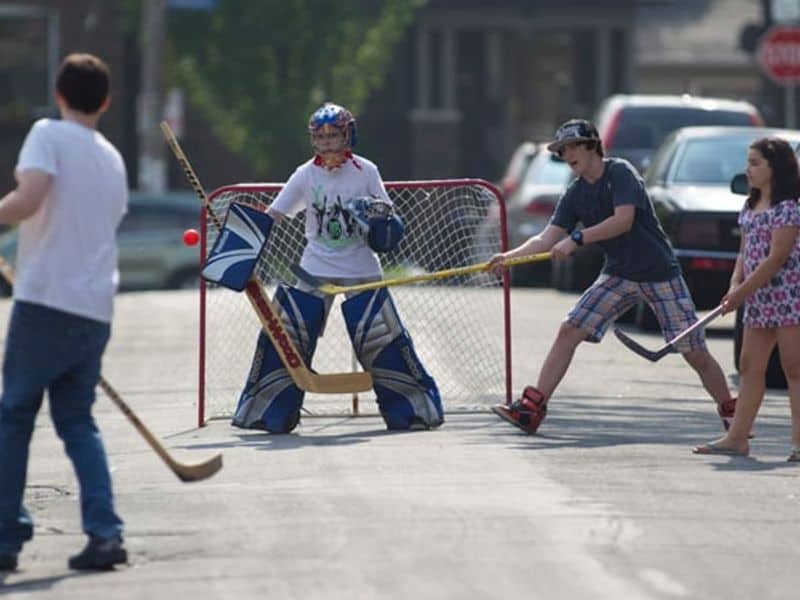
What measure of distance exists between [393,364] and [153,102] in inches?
975

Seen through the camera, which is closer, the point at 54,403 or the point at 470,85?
the point at 54,403

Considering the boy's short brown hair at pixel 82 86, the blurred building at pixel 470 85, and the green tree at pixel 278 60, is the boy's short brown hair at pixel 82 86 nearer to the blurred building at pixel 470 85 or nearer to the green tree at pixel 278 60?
the green tree at pixel 278 60

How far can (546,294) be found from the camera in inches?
931

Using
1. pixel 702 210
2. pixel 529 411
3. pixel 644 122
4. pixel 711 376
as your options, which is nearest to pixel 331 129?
pixel 529 411

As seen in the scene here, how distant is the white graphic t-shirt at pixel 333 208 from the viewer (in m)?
11.8

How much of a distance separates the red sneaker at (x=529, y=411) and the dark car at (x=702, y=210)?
231 inches

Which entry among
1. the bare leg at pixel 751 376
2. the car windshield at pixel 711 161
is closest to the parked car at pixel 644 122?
the car windshield at pixel 711 161

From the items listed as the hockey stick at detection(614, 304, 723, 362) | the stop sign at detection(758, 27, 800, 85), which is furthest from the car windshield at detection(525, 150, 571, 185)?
the hockey stick at detection(614, 304, 723, 362)

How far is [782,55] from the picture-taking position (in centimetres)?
2584

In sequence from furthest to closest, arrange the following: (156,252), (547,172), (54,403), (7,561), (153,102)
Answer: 1. (153,102)
2. (156,252)
3. (547,172)
4. (54,403)
5. (7,561)

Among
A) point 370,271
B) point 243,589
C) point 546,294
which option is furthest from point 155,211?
point 243,589

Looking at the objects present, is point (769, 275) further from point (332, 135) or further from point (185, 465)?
point (185, 465)

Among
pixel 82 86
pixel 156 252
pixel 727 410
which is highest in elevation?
pixel 82 86

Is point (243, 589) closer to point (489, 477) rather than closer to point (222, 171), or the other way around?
point (489, 477)
